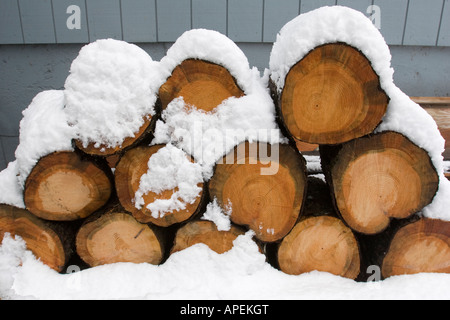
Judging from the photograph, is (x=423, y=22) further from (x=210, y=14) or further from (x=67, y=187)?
(x=67, y=187)

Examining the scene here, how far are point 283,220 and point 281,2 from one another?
1929 mm

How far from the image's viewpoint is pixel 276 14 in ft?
8.18

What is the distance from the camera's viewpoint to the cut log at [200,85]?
3.93 ft

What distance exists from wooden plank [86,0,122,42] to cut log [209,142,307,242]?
1.92 m

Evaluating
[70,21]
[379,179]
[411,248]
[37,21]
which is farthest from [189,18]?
[411,248]

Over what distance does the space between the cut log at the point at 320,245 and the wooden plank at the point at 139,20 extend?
1.95m

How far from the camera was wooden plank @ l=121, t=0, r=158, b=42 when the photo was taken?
8.18 ft

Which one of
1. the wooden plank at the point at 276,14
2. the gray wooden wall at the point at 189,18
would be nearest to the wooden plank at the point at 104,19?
the gray wooden wall at the point at 189,18

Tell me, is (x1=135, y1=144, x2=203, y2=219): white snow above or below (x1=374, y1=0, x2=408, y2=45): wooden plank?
below

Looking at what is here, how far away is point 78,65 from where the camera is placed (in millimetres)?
1273

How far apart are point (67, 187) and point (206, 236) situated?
66cm

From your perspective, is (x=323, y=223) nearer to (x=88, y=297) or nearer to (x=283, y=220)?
(x=283, y=220)

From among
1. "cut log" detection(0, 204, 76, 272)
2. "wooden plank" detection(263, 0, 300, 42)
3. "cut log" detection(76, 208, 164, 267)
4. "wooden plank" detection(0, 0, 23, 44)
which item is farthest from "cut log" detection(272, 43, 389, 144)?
"wooden plank" detection(0, 0, 23, 44)

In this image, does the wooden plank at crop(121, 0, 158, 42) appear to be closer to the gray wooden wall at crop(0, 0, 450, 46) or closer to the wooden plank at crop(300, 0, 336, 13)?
the gray wooden wall at crop(0, 0, 450, 46)
